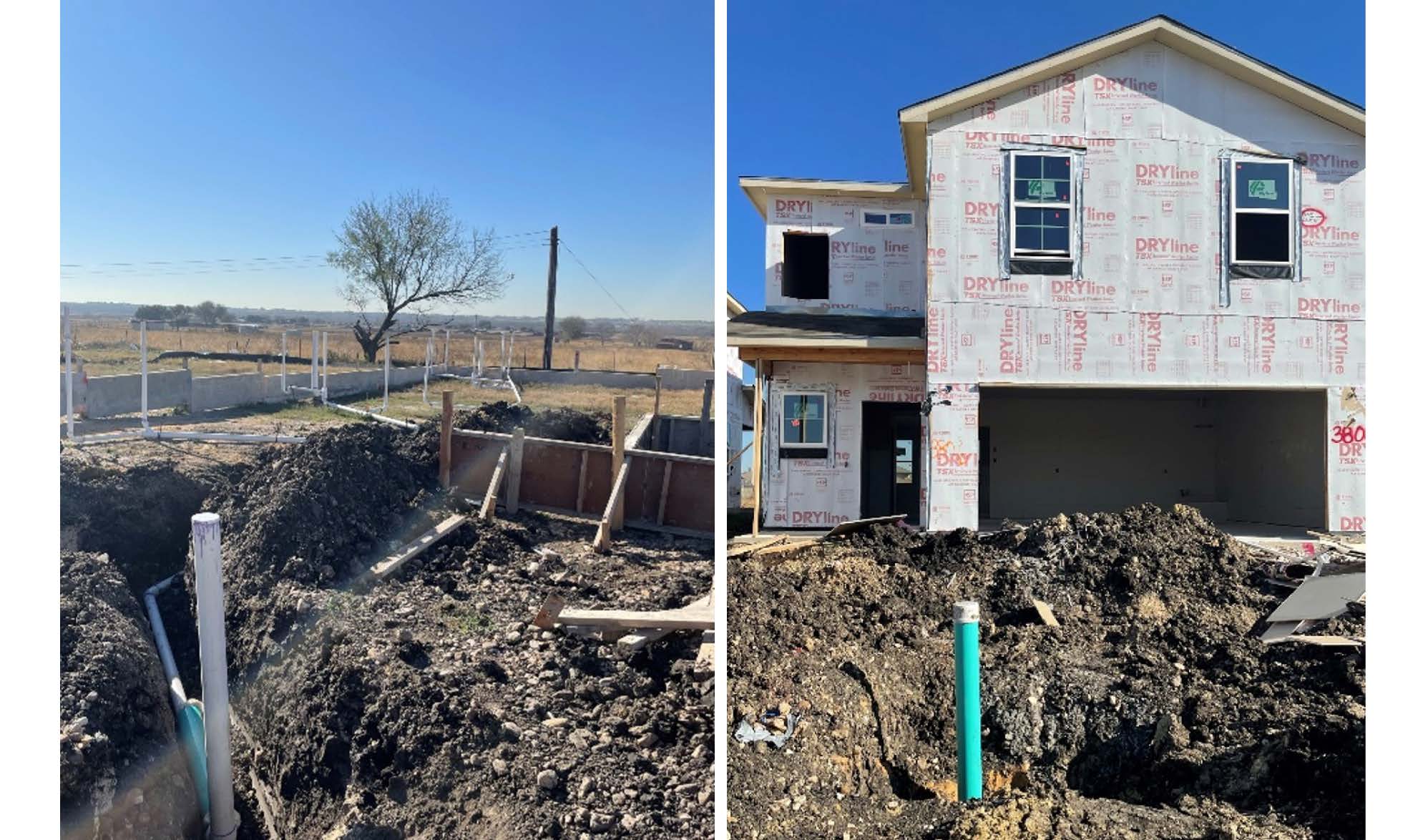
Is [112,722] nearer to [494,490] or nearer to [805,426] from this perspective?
[494,490]

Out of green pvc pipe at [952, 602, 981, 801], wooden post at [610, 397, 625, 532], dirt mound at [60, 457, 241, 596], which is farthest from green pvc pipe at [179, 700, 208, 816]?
green pvc pipe at [952, 602, 981, 801]

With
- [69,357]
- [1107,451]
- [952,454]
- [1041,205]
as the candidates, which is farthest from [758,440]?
[1107,451]

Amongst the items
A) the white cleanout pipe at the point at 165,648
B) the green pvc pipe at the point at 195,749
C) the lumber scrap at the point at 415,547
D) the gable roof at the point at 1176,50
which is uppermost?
the gable roof at the point at 1176,50

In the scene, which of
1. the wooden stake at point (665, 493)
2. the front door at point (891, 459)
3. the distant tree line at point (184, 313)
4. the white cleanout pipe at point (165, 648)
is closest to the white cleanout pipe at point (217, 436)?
the distant tree line at point (184, 313)

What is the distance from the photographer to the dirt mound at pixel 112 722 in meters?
3.05

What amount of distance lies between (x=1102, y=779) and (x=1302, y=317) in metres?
5.05

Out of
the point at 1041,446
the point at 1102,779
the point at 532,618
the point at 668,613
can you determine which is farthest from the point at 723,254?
the point at 1041,446

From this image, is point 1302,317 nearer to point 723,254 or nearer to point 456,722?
point 723,254

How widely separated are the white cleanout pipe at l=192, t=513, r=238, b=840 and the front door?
6344 millimetres

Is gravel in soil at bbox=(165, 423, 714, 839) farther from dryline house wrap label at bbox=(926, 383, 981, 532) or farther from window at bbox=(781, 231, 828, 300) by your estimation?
window at bbox=(781, 231, 828, 300)

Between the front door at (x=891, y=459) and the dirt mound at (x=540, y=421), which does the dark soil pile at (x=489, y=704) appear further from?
the front door at (x=891, y=459)

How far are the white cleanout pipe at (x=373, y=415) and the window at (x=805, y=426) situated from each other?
5.21 m

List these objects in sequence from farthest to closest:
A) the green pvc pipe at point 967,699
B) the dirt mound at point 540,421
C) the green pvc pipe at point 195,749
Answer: the dirt mound at point 540,421
the green pvc pipe at point 195,749
the green pvc pipe at point 967,699

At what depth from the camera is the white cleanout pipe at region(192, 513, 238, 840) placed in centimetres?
313
